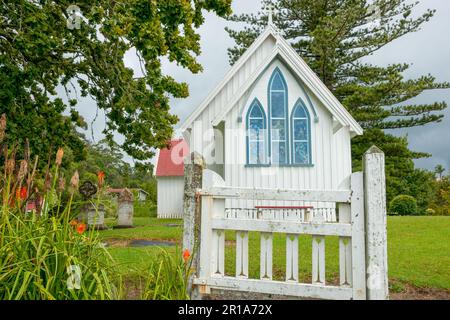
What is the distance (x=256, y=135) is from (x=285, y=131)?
2.79 ft

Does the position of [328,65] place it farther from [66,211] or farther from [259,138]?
[66,211]

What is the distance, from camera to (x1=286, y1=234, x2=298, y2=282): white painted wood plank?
372 centimetres

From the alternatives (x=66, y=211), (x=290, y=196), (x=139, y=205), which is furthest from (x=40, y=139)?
(x=139, y=205)

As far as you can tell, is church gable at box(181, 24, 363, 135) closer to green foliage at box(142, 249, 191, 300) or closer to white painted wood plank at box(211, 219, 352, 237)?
white painted wood plank at box(211, 219, 352, 237)

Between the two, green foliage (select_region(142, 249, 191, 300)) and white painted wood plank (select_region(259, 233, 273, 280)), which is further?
white painted wood plank (select_region(259, 233, 273, 280))

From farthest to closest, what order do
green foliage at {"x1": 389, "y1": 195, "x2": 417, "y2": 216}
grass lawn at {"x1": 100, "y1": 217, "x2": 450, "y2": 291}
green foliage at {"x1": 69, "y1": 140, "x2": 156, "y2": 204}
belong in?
green foliage at {"x1": 69, "y1": 140, "x2": 156, "y2": 204}
green foliage at {"x1": 389, "y1": 195, "x2": 417, "y2": 216}
grass lawn at {"x1": 100, "y1": 217, "x2": 450, "y2": 291}

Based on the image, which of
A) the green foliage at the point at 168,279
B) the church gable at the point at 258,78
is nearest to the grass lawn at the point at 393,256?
the green foliage at the point at 168,279

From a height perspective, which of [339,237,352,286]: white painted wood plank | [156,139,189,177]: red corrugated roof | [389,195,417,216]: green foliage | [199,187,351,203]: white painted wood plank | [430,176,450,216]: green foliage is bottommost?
[339,237,352,286]: white painted wood plank

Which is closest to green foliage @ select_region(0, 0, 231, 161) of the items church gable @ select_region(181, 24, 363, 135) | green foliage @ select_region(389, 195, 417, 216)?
church gable @ select_region(181, 24, 363, 135)

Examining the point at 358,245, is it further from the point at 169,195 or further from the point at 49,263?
the point at 169,195

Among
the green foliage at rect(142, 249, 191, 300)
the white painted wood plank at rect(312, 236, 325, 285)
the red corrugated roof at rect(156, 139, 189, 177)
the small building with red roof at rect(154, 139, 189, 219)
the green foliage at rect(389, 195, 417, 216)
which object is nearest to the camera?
the green foliage at rect(142, 249, 191, 300)

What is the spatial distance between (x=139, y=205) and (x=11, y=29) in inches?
766

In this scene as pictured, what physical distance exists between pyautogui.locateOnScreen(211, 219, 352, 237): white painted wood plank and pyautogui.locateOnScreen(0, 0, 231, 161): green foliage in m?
5.27

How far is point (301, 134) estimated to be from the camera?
11.8 meters
